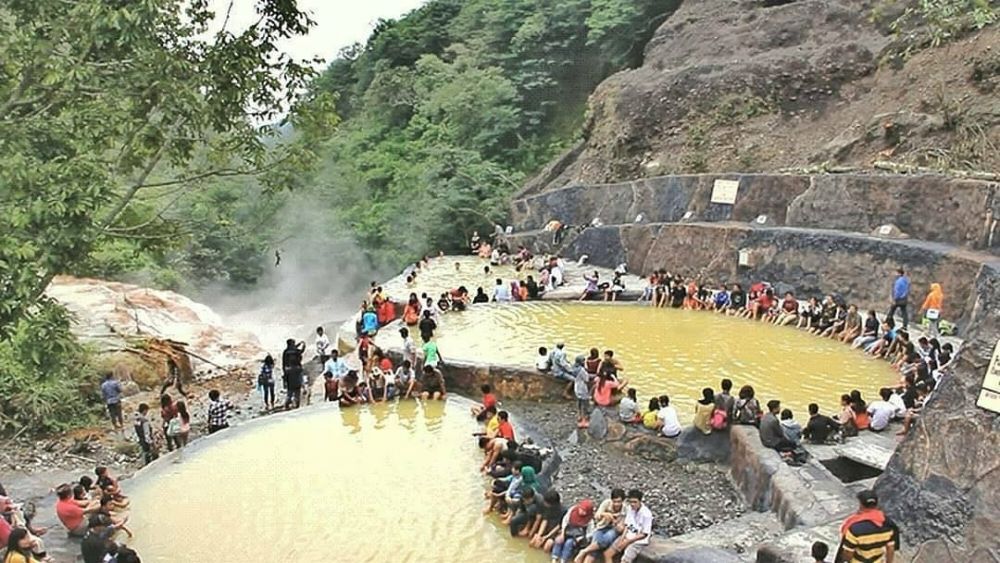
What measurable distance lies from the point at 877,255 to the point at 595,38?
2154 cm

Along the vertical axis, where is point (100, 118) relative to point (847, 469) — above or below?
above

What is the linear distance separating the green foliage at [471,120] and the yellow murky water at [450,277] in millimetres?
3314

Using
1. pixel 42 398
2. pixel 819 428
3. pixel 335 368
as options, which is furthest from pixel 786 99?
pixel 42 398

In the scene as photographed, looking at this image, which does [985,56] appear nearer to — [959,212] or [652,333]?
[959,212]

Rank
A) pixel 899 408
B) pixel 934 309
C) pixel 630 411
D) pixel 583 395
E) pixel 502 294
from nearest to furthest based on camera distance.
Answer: pixel 899 408, pixel 630 411, pixel 583 395, pixel 934 309, pixel 502 294

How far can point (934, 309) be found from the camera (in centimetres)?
1487

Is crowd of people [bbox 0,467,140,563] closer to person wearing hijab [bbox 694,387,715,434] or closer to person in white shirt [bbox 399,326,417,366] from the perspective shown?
person in white shirt [bbox 399,326,417,366]

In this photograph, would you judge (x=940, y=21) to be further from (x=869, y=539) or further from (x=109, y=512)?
(x=109, y=512)

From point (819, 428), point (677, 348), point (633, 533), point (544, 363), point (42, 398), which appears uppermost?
point (819, 428)

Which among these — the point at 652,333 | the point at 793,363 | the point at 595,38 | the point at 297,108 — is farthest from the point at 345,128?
the point at 297,108

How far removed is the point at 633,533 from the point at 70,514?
590cm

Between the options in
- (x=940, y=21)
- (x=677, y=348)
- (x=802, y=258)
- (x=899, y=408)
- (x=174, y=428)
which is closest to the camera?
(x=899, y=408)

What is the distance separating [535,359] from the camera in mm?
15297

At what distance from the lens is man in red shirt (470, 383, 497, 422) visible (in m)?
12.4
